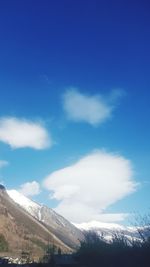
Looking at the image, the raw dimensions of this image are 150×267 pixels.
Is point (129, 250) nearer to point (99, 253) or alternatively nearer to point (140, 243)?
point (140, 243)

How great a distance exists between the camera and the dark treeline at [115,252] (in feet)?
126

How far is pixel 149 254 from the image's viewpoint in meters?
37.5

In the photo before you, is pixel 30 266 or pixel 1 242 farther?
pixel 1 242

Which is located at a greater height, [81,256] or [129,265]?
[81,256]

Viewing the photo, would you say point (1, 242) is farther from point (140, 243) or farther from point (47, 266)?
point (140, 243)

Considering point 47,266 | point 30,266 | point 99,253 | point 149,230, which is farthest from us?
point 30,266

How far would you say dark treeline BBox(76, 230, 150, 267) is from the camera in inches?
1513

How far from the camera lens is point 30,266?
205 ft

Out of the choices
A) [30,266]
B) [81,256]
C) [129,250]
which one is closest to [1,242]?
[30,266]

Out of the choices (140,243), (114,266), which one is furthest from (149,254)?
(114,266)

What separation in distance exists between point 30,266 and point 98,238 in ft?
53.0

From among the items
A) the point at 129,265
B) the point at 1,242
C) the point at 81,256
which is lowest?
the point at 129,265

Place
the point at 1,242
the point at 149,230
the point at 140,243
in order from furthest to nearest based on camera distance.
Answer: the point at 1,242, the point at 140,243, the point at 149,230

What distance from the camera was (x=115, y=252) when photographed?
4444 cm
